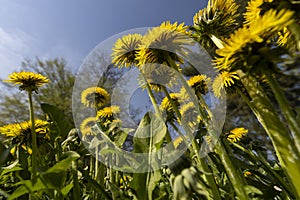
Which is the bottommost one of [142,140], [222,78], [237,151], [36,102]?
[237,151]

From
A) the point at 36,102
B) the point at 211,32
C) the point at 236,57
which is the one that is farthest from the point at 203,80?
the point at 36,102

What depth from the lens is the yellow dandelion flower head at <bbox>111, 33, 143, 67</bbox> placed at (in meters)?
0.99

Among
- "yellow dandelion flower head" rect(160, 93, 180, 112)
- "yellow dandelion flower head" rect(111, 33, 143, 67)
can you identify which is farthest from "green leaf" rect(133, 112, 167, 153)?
"yellow dandelion flower head" rect(160, 93, 180, 112)

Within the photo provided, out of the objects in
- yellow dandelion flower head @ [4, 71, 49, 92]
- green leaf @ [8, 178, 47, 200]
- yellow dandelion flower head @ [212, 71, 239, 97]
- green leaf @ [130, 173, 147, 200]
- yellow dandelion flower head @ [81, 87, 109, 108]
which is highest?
yellow dandelion flower head @ [81, 87, 109, 108]

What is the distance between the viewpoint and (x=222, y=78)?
100cm

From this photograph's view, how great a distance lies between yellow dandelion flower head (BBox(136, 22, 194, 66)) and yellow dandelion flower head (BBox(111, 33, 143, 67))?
5.4 inches

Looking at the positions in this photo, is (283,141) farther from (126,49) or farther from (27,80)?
(27,80)

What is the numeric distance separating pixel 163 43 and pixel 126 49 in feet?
0.79

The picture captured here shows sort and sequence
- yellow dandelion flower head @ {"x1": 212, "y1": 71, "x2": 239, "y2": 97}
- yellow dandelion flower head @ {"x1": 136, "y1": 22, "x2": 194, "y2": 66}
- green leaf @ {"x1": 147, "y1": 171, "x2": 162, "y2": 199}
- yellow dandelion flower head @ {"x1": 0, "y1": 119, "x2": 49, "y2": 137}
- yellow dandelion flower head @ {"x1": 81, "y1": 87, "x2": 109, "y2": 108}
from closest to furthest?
green leaf @ {"x1": 147, "y1": 171, "x2": 162, "y2": 199}
yellow dandelion flower head @ {"x1": 136, "y1": 22, "x2": 194, "y2": 66}
yellow dandelion flower head @ {"x1": 212, "y1": 71, "x2": 239, "y2": 97}
yellow dandelion flower head @ {"x1": 0, "y1": 119, "x2": 49, "y2": 137}
yellow dandelion flower head @ {"x1": 81, "y1": 87, "x2": 109, "y2": 108}

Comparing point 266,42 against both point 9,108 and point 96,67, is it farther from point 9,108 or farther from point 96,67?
point 9,108

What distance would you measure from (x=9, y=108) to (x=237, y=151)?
13.9 meters

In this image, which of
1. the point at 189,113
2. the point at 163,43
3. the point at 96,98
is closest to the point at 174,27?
the point at 163,43

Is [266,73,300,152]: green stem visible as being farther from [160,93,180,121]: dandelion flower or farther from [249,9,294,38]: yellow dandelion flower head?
[160,93,180,121]: dandelion flower

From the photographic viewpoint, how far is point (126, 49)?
1021 mm
